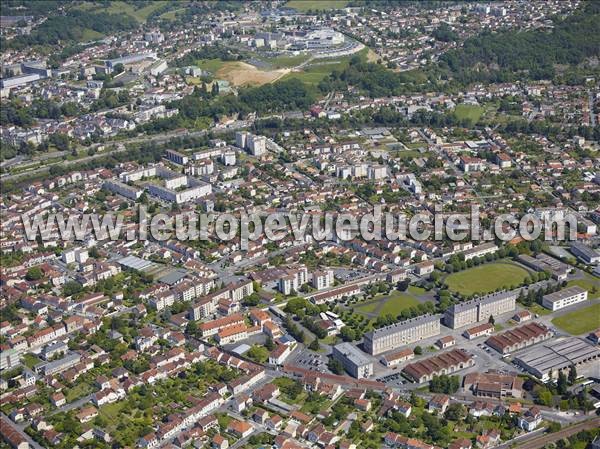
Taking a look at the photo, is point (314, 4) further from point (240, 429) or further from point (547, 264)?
point (240, 429)

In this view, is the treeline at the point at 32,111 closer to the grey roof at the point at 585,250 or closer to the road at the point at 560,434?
the grey roof at the point at 585,250

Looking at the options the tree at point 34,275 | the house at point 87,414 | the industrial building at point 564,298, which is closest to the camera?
the house at point 87,414

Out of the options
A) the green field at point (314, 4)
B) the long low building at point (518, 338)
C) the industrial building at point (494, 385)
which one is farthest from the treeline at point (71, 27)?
the industrial building at point (494, 385)

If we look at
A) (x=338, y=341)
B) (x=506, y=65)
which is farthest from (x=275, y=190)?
(x=506, y=65)

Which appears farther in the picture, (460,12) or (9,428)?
(460,12)

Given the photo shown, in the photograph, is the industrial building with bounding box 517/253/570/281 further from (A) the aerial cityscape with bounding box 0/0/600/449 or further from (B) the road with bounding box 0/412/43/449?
(B) the road with bounding box 0/412/43/449

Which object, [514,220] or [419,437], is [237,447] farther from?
[514,220]
